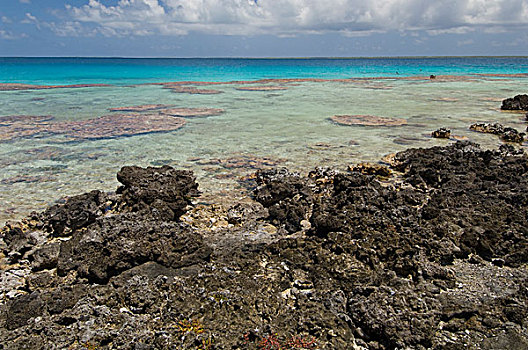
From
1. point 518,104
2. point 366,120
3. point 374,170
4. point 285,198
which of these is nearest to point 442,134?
point 366,120

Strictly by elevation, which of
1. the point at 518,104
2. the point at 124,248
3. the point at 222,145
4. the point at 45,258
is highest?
the point at 518,104

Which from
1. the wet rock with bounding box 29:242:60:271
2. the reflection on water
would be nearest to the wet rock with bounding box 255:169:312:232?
the reflection on water

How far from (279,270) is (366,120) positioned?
13.9 meters

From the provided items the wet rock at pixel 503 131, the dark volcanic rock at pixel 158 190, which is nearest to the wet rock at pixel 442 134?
the wet rock at pixel 503 131

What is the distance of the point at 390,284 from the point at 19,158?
11.4 meters

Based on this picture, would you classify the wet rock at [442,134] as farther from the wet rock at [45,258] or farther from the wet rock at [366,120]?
the wet rock at [45,258]

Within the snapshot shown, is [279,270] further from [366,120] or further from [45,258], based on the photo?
[366,120]

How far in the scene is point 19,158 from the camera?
11.7 m

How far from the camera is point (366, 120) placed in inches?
708

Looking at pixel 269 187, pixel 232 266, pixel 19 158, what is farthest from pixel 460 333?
pixel 19 158

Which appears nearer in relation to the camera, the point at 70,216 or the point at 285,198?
the point at 70,216

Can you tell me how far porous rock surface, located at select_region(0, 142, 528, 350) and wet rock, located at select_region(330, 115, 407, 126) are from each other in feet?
30.1

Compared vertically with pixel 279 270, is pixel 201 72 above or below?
above

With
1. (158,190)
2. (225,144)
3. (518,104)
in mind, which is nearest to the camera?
(158,190)
